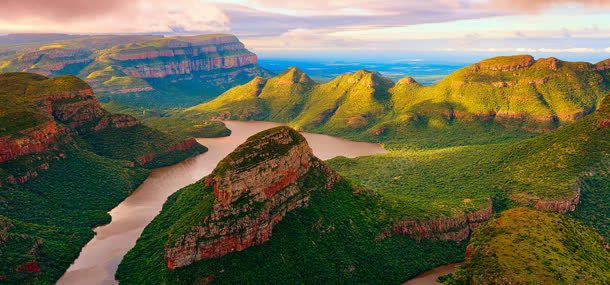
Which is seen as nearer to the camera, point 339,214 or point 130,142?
point 339,214

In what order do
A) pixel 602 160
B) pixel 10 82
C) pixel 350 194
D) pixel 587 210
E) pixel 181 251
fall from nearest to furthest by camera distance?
1. pixel 181 251
2. pixel 350 194
3. pixel 587 210
4. pixel 602 160
5. pixel 10 82

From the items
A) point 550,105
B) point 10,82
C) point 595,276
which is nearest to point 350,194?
point 595,276

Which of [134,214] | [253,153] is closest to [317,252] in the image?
[253,153]

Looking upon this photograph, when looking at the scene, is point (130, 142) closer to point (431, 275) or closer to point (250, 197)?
point (250, 197)

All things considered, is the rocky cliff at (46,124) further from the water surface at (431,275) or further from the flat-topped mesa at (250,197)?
the water surface at (431,275)

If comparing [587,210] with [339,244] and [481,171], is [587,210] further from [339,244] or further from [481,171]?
[339,244]

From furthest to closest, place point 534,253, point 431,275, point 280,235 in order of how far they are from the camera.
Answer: point 431,275
point 280,235
point 534,253
